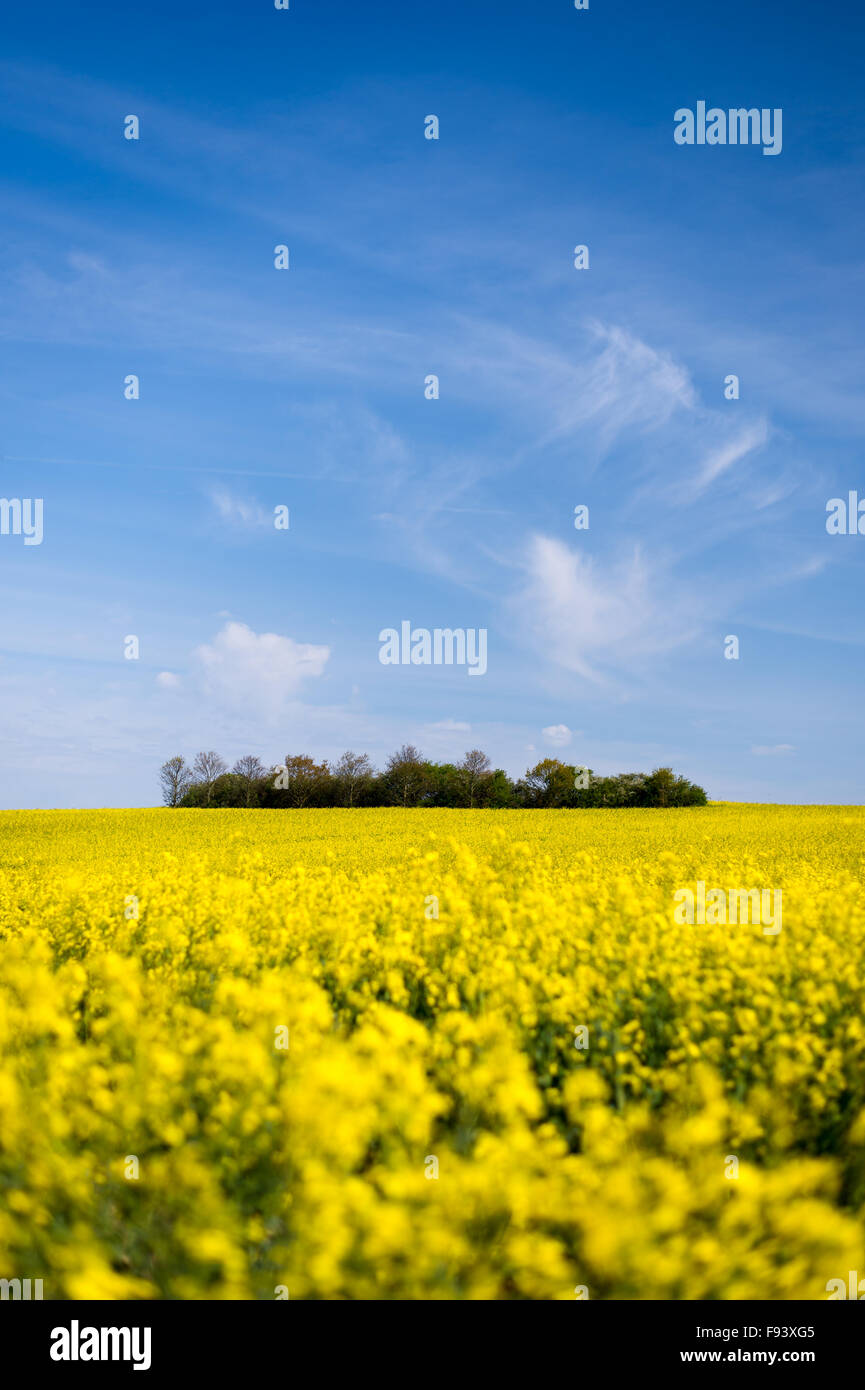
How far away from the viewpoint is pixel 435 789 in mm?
42969

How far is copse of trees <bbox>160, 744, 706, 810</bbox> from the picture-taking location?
134 ft

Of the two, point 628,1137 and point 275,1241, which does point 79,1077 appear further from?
point 628,1137

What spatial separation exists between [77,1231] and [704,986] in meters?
3.77

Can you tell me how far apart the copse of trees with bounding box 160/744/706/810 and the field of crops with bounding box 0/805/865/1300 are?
33.4m

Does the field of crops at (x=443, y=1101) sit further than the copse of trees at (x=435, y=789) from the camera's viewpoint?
No

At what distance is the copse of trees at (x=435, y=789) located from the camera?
40781 mm

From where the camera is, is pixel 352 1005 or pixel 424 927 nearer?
pixel 352 1005

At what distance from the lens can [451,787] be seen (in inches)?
1693

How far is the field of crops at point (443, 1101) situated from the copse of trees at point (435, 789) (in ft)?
110

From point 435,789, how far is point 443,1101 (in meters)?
39.7

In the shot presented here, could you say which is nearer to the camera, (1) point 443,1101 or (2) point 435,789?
(1) point 443,1101

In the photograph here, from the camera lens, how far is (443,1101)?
3383 millimetres

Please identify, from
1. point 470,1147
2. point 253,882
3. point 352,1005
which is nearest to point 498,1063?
point 470,1147

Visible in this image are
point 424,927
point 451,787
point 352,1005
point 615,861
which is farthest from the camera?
point 451,787
